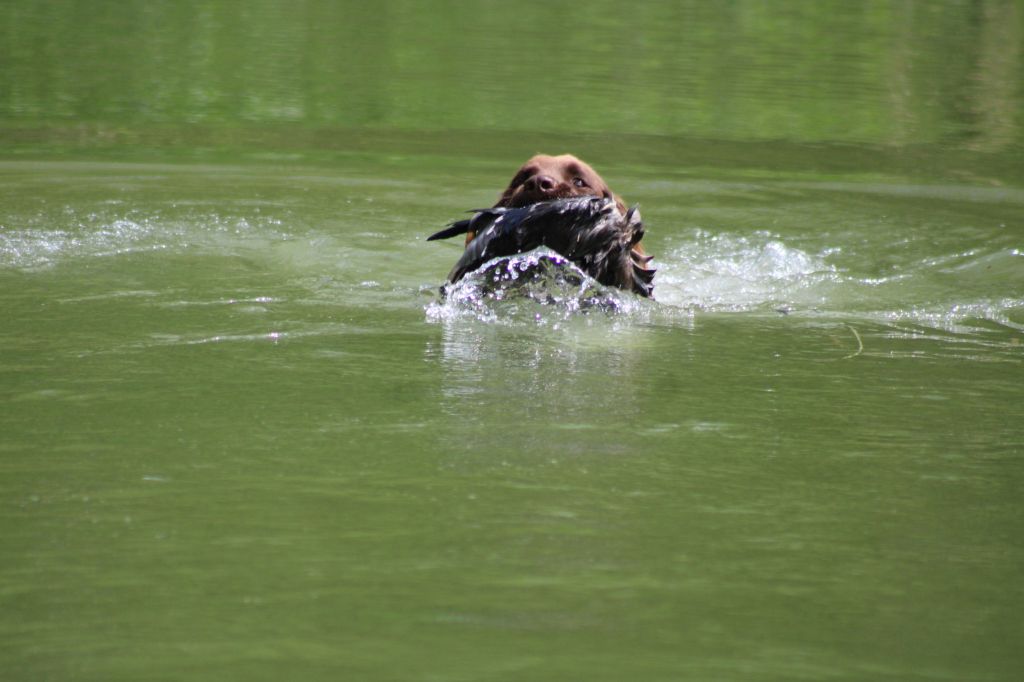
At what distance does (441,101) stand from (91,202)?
4931mm

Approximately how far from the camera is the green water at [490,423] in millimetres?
2342

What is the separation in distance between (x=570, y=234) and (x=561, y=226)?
0.04 meters

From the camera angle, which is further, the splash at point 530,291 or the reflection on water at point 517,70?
the reflection on water at point 517,70

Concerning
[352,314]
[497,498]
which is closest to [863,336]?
[352,314]

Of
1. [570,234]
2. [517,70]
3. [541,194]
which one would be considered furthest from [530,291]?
[517,70]

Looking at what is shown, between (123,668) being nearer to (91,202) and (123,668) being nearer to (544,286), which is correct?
(544,286)

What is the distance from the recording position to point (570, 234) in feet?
17.3

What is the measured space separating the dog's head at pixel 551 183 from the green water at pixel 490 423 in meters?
0.48

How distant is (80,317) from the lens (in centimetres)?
489

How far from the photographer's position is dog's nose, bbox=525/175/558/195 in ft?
17.7

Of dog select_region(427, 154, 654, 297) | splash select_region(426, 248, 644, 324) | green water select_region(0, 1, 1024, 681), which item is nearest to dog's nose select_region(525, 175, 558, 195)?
dog select_region(427, 154, 654, 297)

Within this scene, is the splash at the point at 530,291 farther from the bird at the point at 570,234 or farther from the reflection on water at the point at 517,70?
the reflection on water at the point at 517,70

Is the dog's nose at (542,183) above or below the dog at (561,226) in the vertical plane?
above

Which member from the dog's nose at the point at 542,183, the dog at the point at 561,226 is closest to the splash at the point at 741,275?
the dog at the point at 561,226
